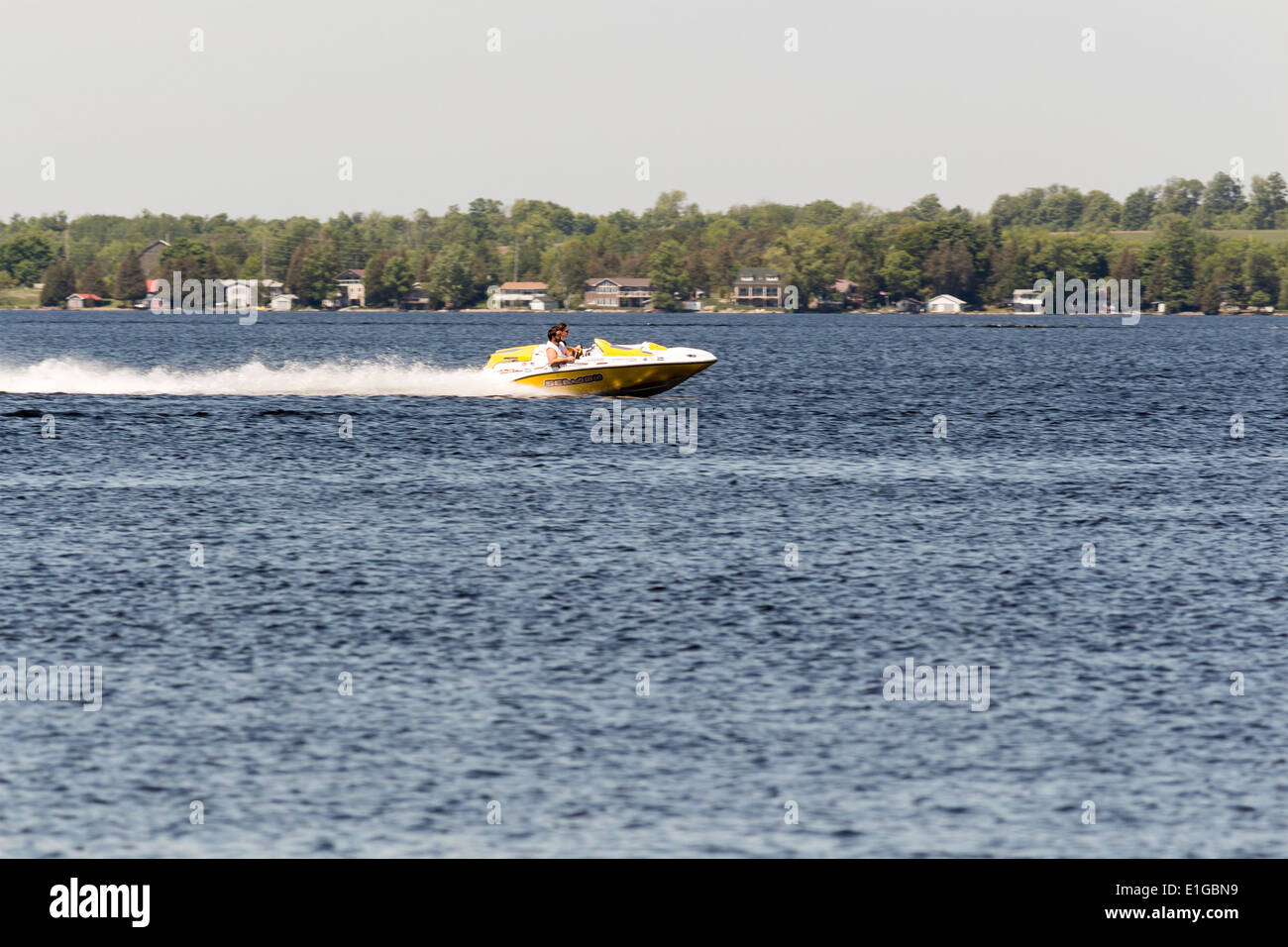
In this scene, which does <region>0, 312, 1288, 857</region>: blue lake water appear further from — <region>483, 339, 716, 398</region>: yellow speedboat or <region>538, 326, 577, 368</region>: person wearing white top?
<region>483, 339, 716, 398</region>: yellow speedboat

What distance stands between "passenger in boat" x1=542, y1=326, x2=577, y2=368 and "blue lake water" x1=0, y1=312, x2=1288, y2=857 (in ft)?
16.4

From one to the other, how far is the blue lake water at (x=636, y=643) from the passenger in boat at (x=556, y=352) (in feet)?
16.4

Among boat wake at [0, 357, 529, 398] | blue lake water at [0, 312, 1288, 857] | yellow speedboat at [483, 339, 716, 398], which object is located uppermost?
yellow speedboat at [483, 339, 716, 398]

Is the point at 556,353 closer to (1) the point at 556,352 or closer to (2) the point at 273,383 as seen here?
(1) the point at 556,352

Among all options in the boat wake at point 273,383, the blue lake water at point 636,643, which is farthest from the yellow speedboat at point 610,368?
the blue lake water at point 636,643

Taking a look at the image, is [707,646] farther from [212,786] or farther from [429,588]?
[212,786]

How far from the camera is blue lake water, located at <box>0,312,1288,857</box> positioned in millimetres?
16656

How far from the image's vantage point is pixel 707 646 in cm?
2400

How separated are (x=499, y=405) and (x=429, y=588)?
3902cm

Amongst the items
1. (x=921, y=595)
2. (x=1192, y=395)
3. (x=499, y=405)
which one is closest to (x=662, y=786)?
(x=921, y=595)

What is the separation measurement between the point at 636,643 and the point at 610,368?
3508cm

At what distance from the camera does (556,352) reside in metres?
59.0

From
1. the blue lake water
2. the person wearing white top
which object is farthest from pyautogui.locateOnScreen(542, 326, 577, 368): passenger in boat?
the blue lake water
